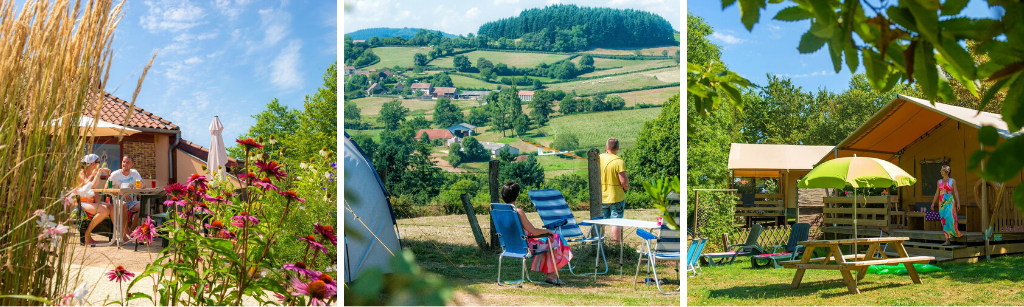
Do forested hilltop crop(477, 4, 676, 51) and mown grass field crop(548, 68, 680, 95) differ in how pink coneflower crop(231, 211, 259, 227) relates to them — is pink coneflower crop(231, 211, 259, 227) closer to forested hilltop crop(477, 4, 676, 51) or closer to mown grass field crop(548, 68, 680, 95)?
forested hilltop crop(477, 4, 676, 51)

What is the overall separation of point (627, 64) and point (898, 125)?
417 cm

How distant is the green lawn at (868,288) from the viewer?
15.8 feet

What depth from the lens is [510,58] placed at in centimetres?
1126

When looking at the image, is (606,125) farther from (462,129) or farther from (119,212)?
(119,212)

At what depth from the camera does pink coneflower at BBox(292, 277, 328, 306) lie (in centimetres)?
222

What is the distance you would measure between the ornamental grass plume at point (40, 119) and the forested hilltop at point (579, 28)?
858 centimetres

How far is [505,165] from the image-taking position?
8.73 m

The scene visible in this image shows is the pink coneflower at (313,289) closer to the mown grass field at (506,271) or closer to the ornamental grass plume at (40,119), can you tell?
the ornamental grass plume at (40,119)

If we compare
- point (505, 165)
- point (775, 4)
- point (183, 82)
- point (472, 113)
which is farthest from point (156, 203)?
point (183, 82)

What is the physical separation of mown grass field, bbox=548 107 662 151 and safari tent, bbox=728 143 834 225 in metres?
3.33

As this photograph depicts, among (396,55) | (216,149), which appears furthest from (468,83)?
(216,149)

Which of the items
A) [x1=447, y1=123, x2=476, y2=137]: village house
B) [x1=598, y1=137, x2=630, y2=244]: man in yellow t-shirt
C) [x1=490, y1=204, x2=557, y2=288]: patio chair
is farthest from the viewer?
[x1=447, y1=123, x2=476, y2=137]: village house

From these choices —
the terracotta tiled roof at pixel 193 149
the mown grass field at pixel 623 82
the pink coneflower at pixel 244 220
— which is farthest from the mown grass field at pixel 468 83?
the pink coneflower at pixel 244 220

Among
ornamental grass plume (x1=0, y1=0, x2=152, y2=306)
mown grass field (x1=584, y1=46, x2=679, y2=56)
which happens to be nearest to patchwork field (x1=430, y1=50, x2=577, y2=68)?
mown grass field (x1=584, y1=46, x2=679, y2=56)
